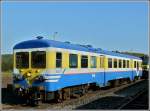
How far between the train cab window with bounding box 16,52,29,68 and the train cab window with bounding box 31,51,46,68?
32 cm

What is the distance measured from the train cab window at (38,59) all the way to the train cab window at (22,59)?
0.32 meters

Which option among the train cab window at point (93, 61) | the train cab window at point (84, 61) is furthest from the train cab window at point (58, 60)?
the train cab window at point (93, 61)

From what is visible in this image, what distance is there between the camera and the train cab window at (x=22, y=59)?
17.3 m

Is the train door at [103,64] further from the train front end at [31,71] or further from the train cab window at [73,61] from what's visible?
the train front end at [31,71]

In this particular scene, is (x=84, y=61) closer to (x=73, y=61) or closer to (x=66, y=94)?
(x=73, y=61)

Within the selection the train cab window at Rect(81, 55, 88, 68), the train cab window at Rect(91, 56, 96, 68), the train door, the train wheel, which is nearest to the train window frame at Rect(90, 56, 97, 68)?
the train cab window at Rect(91, 56, 96, 68)

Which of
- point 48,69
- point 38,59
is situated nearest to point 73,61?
point 38,59

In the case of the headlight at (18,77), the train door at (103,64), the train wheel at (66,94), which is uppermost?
the train door at (103,64)

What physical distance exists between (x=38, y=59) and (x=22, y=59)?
94 centimetres

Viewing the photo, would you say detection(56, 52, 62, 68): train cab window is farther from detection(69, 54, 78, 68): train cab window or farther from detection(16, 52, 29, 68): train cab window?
detection(16, 52, 29, 68): train cab window

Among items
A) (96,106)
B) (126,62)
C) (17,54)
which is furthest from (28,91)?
(126,62)

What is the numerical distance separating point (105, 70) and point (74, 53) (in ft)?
21.9

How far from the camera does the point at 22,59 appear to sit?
17.5 meters

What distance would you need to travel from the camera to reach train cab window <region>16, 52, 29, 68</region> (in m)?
17.3
